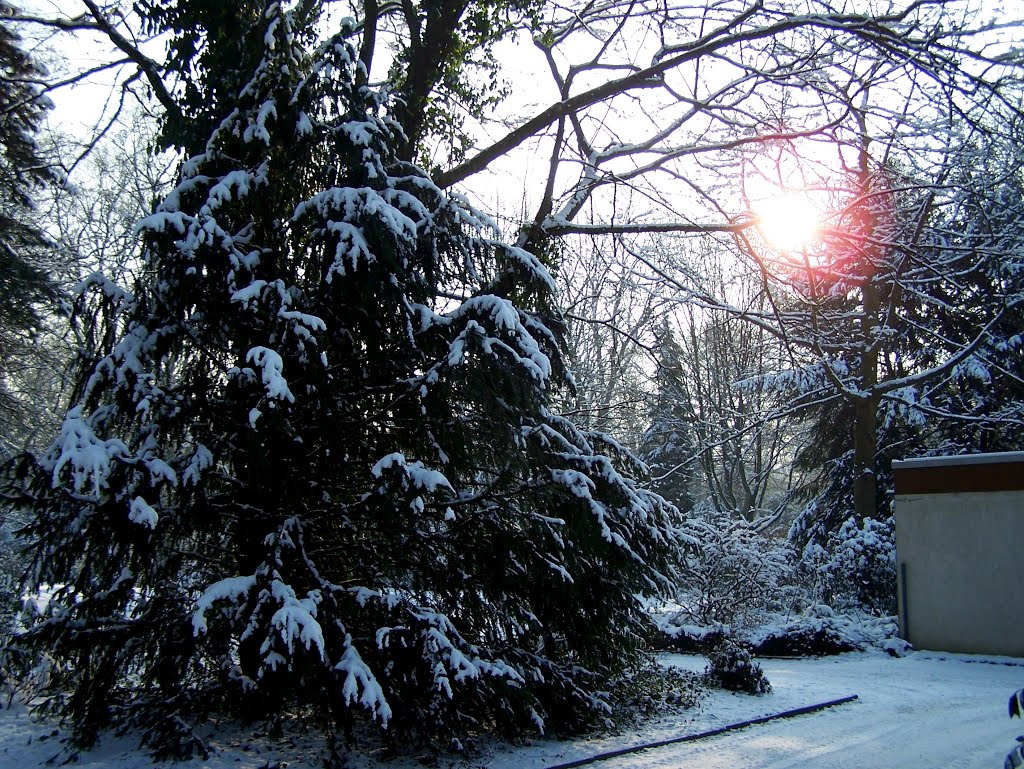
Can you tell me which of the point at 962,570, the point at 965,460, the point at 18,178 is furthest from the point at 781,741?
the point at 18,178

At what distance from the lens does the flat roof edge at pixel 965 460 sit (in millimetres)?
11695

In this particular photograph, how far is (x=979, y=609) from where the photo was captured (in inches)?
466

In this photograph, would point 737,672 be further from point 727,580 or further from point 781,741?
point 727,580

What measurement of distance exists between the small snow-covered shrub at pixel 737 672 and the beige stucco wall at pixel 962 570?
4872 millimetres

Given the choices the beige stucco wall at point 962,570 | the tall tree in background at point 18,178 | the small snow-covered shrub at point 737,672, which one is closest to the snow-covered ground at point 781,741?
the small snow-covered shrub at point 737,672

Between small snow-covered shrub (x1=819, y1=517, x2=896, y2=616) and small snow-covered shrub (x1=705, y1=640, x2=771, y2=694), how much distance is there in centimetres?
662

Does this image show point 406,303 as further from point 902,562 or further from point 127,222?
point 127,222

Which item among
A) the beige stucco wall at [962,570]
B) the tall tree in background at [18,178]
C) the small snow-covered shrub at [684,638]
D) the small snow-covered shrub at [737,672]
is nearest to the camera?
the small snow-covered shrub at [737,672]

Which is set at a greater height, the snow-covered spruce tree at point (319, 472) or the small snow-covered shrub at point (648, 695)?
the snow-covered spruce tree at point (319, 472)

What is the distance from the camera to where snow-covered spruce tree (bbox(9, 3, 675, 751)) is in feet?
17.9

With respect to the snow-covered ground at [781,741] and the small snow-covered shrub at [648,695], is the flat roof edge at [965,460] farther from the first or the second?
the small snow-covered shrub at [648,695]

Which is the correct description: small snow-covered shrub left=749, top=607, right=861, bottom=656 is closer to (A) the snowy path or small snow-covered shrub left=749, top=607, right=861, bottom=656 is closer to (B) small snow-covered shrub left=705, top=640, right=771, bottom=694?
(A) the snowy path

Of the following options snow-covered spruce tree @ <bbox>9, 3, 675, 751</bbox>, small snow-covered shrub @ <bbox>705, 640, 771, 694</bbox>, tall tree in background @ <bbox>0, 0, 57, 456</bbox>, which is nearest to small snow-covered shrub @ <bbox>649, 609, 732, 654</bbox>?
small snow-covered shrub @ <bbox>705, 640, 771, 694</bbox>

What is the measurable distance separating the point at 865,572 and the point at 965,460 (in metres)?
3.46
